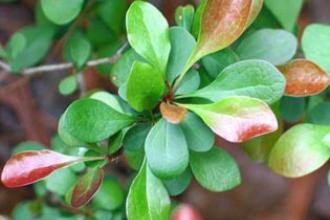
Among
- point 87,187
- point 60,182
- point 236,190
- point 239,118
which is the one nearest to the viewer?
point 239,118

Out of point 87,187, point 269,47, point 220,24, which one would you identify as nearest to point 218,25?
point 220,24

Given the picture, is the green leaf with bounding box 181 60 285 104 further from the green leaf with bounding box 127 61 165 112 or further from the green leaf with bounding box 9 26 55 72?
the green leaf with bounding box 9 26 55 72

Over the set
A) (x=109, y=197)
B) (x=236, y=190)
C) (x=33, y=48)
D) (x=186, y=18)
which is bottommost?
(x=236, y=190)

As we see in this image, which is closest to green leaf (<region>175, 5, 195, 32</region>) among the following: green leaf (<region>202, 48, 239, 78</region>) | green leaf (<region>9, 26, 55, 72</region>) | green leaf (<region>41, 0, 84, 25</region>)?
green leaf (<region>202, 48, 239, 78</region>)

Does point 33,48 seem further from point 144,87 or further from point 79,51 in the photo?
point 144,87

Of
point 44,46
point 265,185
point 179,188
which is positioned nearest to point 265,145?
point 179,188

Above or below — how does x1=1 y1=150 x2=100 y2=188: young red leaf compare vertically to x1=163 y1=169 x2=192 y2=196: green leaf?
above

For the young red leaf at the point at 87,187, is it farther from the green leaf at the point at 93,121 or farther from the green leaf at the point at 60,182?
the green leaf at the point at 60,182

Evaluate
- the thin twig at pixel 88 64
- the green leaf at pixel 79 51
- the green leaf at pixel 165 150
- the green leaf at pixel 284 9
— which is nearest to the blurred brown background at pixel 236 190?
the thin twig at pixel 88 64
